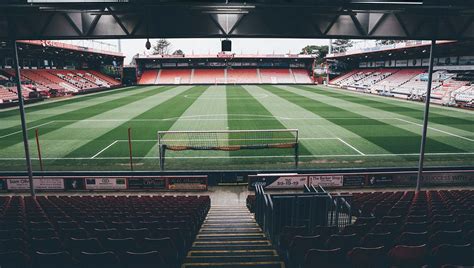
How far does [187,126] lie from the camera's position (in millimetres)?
25203

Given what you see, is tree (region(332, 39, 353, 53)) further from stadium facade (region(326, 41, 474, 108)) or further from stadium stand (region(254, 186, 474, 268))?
stadium stand (region(254, 186, 474, 268))

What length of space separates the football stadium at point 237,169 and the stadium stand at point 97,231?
3 centimetres

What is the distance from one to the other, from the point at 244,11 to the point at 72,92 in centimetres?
5216

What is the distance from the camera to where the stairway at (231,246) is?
5.86 meters

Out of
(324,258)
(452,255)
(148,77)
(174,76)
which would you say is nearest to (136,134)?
(324,258)

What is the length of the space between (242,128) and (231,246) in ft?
58.0

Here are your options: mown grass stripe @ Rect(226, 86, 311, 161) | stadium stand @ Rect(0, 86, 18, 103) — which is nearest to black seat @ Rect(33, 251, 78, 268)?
mown grass stripe @ Rect(226, 86, 311, 161)

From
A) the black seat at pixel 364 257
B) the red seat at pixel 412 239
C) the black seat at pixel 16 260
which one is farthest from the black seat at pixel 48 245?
the red seat at pixel 412 239

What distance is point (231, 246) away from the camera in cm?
691

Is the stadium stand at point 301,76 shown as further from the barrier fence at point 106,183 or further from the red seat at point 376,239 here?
the red seat at point 376,239

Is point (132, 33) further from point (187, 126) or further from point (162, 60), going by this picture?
Result: point (162, 60)

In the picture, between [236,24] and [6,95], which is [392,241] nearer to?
[236,24]

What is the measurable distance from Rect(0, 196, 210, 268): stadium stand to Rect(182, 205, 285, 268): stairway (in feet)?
1.04

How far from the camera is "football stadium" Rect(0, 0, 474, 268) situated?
540 cm
